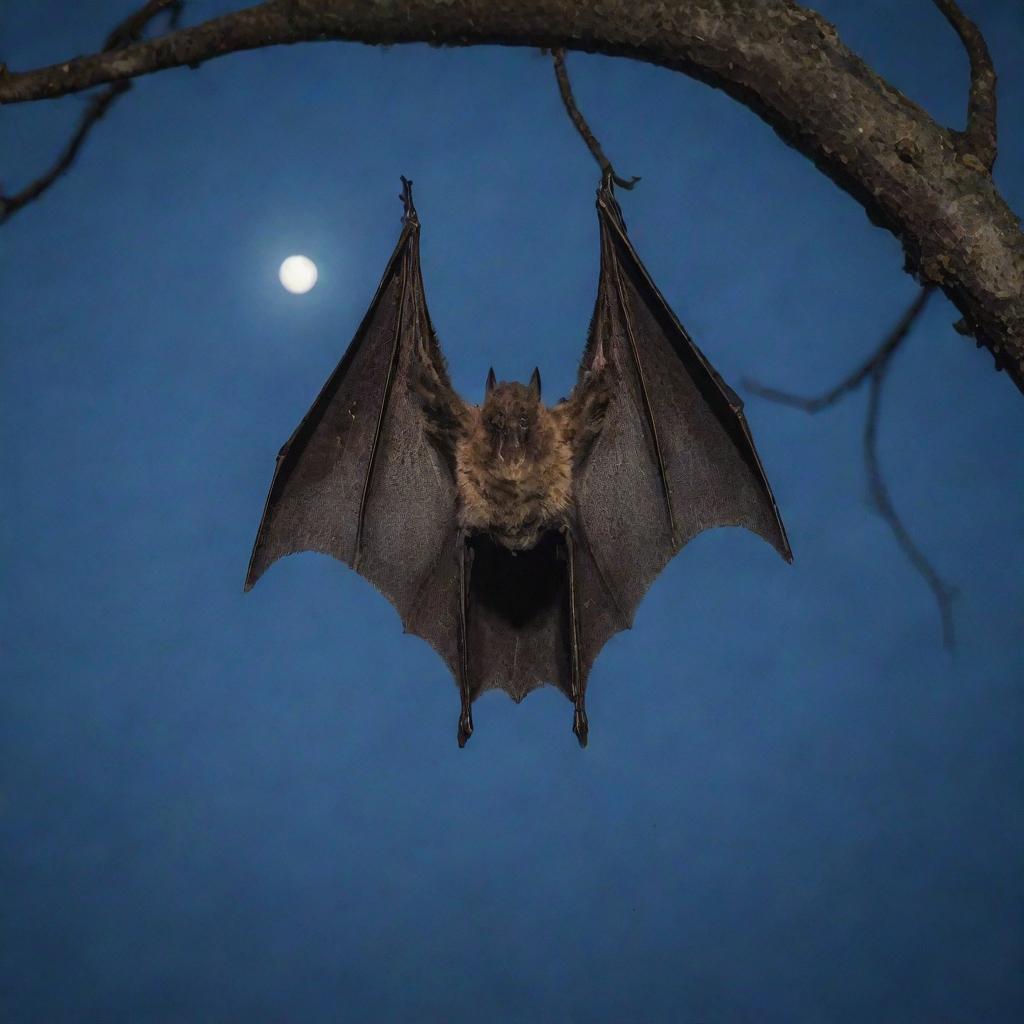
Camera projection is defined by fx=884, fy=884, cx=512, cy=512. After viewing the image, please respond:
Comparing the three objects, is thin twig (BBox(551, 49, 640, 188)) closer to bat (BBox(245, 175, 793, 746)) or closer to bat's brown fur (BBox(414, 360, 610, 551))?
bat (BBox(245, 175, 793, 746))

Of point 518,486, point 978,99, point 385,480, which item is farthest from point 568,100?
point 385,480

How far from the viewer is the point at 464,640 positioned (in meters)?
4.17

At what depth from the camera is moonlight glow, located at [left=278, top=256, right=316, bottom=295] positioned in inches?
187

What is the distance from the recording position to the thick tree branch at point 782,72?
2217mm

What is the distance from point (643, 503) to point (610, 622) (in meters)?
0.63

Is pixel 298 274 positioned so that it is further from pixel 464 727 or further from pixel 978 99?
pixel 978 99

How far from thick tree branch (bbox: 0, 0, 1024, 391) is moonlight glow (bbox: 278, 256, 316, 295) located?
2514 mm

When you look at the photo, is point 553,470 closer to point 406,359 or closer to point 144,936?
point 406,359

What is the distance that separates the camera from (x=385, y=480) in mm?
4531

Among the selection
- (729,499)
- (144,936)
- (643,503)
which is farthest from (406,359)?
(144,936)

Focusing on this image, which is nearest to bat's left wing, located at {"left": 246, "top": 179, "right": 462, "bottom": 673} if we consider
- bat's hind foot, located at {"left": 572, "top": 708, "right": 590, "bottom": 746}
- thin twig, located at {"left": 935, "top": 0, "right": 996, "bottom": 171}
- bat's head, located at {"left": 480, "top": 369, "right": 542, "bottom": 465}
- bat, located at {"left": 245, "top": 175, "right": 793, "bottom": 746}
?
bat, located at {"left": 245, "top": 175, "right": 793, "bottom": 746}

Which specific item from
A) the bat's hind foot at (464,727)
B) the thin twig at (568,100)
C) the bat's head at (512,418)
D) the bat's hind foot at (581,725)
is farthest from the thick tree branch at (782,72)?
the bat's hind foot at (464,727)

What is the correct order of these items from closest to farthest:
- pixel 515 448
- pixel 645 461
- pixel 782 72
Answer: pixel 782 72 → pixel 515 448 → pixel 645 461

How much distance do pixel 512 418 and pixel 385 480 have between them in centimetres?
77
